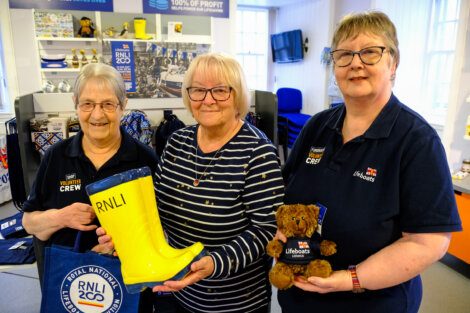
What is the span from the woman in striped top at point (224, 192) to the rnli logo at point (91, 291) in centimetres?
20

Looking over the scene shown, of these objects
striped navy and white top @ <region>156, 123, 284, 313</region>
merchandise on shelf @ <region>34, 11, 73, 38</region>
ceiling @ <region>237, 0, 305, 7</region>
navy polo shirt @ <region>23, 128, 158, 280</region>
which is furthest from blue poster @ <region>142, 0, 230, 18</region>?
striped navy and white top @ <region>156, 123, 284, 313</region>

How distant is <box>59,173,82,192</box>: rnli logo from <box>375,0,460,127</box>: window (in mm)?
4189

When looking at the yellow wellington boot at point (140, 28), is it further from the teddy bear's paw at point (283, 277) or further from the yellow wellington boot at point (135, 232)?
the teddy bear's paw at point (283, 277)

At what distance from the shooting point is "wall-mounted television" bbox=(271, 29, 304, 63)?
6648mm

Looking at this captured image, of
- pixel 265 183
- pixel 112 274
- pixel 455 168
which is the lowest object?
pixel 455 168

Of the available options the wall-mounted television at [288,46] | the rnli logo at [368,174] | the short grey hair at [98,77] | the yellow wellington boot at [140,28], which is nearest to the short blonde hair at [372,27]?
the rnli logo at [368,174]

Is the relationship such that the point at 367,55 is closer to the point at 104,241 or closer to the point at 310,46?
the point at 104,241

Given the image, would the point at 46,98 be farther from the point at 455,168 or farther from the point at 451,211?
the point at 455,168

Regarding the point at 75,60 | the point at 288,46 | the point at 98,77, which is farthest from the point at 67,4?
the point at 288,46

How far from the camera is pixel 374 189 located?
2.94ft

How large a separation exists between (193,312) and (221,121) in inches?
25.6

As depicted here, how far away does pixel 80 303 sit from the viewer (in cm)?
110

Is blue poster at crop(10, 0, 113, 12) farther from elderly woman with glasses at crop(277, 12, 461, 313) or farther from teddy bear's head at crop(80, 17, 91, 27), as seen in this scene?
elderly woman with glasses at crop(277, 12, 461, 313)

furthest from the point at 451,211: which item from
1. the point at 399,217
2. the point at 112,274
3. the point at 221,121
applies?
the point at 112,274
